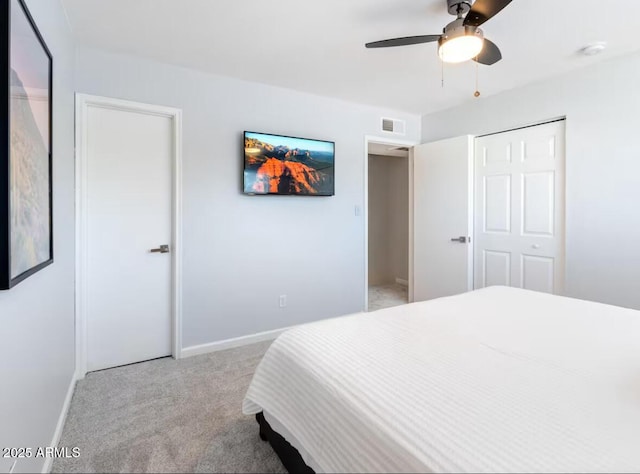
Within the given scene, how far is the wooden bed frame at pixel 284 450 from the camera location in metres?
1.32

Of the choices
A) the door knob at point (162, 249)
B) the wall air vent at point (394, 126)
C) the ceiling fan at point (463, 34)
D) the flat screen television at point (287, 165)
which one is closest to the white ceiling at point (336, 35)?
the ceiling fan at point (463, 34)

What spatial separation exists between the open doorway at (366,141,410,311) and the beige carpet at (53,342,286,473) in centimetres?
346

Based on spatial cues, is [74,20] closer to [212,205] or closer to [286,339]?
[212,205]

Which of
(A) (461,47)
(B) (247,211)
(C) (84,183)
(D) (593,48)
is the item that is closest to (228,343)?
(B) (247,211)

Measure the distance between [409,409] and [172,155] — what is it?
102 inches

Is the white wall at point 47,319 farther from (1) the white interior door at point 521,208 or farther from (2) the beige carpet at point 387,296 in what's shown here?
(1) the white interior door at point 521,208

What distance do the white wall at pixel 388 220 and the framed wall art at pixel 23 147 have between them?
465 centimetres

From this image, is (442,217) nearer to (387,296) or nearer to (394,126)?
(394,126)

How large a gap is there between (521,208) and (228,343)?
10.1 feet

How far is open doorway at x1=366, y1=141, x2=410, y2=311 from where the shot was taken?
557 cm

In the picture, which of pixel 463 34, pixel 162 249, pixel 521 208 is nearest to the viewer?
pixel 463 34

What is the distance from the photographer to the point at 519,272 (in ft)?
10.6

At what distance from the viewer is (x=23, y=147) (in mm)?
1136

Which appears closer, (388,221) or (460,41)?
(460,41)
